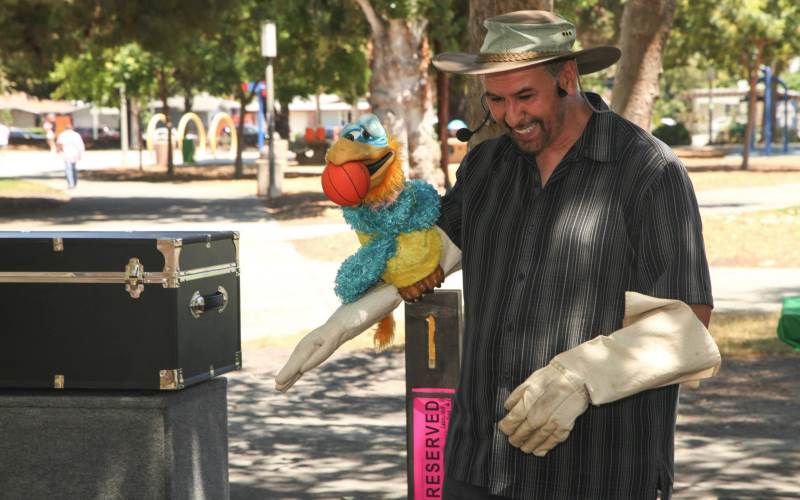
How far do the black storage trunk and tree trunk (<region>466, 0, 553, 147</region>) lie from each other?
3.46 metres

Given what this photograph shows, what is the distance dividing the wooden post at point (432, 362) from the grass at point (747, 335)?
593cm

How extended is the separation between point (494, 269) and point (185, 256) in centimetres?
172

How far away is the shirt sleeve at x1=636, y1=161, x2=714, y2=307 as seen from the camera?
111 inches

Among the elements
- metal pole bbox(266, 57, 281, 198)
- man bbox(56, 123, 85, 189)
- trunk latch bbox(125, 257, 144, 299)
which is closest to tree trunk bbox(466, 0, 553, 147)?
trunk latch bbox(125, 257, 144, 299)

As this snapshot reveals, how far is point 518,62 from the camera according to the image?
9.75 ft

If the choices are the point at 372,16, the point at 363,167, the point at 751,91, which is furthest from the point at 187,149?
the point at 363,167

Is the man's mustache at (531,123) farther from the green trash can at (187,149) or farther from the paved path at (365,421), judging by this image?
the green trash can at (187,149)

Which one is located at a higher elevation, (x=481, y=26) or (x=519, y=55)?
(x=481, y=26)

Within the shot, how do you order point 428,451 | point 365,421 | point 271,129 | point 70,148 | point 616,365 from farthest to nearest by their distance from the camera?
point 70,148, point 271,129, point 365,421, point 428,451, point 616,365

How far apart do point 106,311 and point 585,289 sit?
2.11 metres

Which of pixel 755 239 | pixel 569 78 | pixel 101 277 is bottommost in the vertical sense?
pixel 755 239

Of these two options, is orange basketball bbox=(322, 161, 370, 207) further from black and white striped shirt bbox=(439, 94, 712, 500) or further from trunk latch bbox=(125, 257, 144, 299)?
trunk latch bbox=(125, 257, 144, 299)

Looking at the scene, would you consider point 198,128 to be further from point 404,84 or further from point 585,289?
point 585,289

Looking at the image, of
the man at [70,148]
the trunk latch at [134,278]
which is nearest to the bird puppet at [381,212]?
the trunk latch at [134,278]
